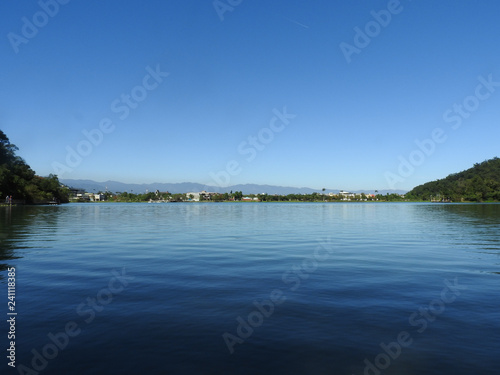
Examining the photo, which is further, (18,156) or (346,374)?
(18,156)

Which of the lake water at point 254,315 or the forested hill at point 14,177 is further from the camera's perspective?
the forested hill at point 14,177

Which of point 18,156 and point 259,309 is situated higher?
point 18,156

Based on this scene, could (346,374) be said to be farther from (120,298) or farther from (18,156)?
(18,156)

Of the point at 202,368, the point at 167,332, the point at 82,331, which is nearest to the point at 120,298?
the point at 82,331

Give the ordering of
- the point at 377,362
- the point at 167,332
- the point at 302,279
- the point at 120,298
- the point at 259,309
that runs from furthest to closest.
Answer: the point at 302,279 < the point at 120,298 < the point at 259,309 < the point at 167,332 < the point at 377,362

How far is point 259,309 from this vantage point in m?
12.0

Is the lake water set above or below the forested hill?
below

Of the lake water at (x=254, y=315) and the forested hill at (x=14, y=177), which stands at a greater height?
the forested hill at (x=14, y=177)

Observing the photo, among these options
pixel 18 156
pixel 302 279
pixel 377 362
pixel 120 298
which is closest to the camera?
pixel 377 362

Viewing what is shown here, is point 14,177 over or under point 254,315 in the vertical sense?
over

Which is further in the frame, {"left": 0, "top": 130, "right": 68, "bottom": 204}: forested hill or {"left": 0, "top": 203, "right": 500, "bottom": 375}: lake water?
{"left": 0, "top": 130, "right": 68, "bottom": 204}: forested hill

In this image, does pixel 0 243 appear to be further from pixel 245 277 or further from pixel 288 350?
pixel 288 350

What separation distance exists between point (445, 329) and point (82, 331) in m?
10.2

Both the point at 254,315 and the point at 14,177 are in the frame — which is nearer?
the point at 254,315
